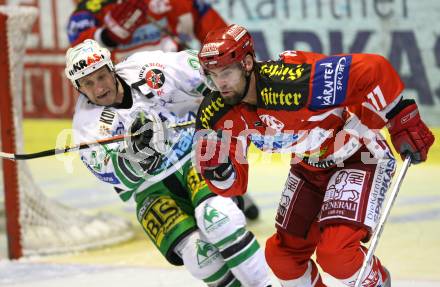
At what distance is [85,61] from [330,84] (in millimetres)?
1133

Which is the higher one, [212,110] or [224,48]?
[224,48]

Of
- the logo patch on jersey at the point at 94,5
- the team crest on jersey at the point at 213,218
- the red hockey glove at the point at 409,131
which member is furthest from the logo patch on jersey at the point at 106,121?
the logo patch on jersey at the point at 94,5

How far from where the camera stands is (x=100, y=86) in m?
4.31

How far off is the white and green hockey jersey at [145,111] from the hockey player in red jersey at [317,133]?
0.52m

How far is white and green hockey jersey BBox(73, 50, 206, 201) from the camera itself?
4344 millimetres

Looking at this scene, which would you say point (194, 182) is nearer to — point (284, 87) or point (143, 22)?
point (284, 87)

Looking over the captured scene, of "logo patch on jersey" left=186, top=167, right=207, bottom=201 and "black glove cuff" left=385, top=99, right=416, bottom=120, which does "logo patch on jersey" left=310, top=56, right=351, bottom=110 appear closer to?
"black glove cuff" left=385, top=99, right=416, bottom=120

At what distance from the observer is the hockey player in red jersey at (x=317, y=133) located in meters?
3.66

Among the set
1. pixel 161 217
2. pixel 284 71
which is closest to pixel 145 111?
pixel 161 217

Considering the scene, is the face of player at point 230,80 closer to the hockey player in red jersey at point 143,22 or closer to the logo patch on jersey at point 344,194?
the logo patch on jersey at point 344,194

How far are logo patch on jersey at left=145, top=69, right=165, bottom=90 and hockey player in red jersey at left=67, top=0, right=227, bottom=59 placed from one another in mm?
1834

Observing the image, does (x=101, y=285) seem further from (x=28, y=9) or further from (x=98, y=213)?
(x=28, y=9)

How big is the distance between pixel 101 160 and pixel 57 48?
170 inches

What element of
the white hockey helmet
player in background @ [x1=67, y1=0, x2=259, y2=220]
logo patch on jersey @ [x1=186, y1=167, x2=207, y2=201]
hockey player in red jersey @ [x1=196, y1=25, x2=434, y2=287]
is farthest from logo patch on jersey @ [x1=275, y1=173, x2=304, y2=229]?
player in background @ [x1=67, y1=0, x2=259, y2=220]
